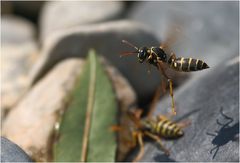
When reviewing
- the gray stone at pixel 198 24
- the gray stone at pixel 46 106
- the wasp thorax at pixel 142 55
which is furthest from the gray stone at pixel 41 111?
the gray stone at pixel 198 24

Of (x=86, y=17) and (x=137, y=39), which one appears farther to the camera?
(x=86, y=17)

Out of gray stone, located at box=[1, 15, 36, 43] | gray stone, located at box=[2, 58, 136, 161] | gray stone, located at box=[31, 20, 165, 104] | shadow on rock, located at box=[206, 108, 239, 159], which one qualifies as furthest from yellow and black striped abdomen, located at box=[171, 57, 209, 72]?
gray stone, located at box=[1, 15, 36, 43]

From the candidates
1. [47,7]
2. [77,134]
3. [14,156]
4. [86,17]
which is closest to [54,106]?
[77,134]

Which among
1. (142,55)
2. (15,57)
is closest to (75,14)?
(15,57)

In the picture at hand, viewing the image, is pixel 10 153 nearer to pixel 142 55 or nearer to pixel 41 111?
pixel 142 55

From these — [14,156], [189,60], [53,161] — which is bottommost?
[53,161]

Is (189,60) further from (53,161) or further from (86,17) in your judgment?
(86,17)
